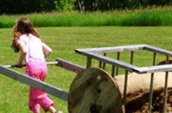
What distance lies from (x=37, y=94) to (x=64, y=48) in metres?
10.6

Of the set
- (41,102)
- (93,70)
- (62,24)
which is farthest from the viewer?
(62,24)

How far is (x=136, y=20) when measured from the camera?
27.9 metres

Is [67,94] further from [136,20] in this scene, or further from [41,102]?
[136,20]

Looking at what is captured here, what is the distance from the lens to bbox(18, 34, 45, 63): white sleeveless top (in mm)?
7051

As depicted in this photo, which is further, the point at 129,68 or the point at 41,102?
the point at 41,102

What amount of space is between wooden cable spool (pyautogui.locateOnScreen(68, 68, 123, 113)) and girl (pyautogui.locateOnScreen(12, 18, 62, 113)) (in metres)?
1.62

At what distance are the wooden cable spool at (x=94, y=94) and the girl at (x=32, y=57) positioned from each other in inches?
63.9

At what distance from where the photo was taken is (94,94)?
4930mm

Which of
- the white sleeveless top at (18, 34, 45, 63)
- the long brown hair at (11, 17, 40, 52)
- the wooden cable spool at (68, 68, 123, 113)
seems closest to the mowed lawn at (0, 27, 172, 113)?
the white sleeveless top at (18, 34, 45, 63)

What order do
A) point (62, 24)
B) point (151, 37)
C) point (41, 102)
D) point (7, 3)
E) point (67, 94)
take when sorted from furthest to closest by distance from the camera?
point (7, 3), point (62, 24), point (151, 37), point (41, 102), point (67, 94)

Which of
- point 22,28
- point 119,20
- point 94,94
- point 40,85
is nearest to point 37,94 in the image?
point 22,28

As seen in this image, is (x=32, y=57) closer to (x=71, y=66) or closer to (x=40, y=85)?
(x=71, y=66)

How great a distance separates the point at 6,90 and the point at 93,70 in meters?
4.78

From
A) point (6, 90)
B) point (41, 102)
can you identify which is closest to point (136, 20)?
point (6, 90)
